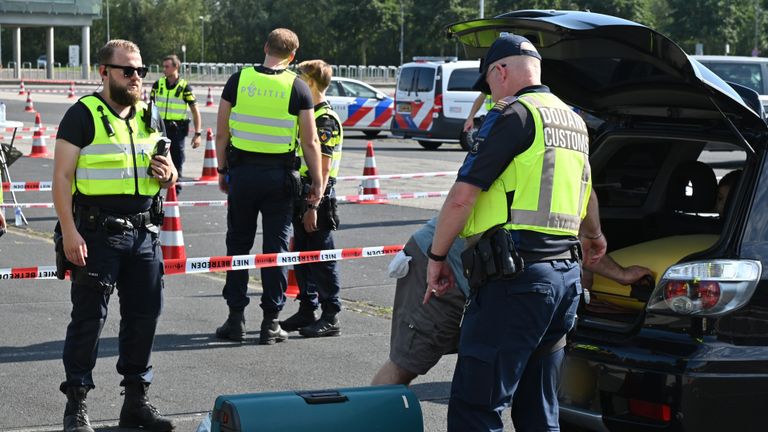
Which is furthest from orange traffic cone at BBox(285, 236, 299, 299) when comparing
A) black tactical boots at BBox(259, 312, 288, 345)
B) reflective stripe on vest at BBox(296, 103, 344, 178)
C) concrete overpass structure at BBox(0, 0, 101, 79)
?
concrete overpass structure at BBox(0, 0, 101, 79)

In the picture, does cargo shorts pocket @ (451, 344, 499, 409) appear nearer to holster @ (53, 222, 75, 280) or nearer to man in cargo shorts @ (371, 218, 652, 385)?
man in cargo shorts @ (371, 218, 652, 385)

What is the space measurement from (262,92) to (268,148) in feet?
1.10

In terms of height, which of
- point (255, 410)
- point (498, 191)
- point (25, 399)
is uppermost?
point (498, 191)

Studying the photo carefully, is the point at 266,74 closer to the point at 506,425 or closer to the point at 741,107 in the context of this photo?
the point at 506,425

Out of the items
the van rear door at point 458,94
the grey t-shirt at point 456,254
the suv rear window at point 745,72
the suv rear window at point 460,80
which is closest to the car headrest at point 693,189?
the grey t-shirt at point 456,254

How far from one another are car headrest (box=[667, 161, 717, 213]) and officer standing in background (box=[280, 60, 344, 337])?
240 centimetres

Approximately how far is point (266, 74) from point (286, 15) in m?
82.5

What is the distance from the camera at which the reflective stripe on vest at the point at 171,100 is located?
14.6 meters

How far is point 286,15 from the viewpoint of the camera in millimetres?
88062

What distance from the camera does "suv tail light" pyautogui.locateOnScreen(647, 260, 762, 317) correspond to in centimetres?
436

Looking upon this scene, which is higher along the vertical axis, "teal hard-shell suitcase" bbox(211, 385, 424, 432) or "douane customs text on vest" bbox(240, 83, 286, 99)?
"douane customs text on vest" bbox(240, 83, 286, 99)

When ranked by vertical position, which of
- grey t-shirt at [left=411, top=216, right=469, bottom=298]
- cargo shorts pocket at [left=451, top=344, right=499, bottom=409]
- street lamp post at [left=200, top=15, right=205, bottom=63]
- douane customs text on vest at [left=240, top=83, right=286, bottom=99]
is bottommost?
cargo shorts pocket at [left=451, top=344, right=499, bottom=409]

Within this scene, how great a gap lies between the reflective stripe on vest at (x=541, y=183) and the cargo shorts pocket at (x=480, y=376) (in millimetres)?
413

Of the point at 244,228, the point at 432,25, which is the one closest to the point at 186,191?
the point at 244,228
